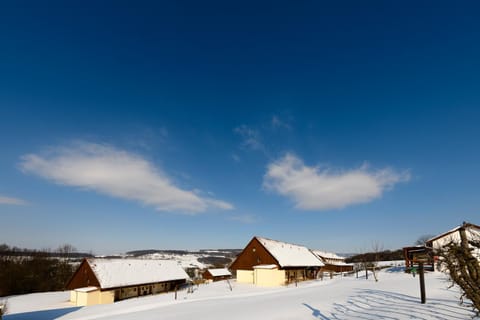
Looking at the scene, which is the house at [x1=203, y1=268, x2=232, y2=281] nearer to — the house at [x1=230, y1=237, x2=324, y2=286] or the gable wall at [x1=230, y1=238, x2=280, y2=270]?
the house at [x1=230, y1=237, x2=324, y2=286]

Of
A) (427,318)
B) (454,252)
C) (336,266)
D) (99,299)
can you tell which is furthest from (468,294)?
(336,266)

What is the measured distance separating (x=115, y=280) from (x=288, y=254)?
2638 cm

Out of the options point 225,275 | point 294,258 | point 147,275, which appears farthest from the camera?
point 225,275

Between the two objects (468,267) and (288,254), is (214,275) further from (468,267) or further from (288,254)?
(468,267)

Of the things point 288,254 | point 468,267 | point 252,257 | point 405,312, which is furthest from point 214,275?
point 468,267

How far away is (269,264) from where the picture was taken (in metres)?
40.5

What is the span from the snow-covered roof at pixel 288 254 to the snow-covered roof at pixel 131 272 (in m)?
16.6

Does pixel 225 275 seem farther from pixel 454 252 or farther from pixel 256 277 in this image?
pixel 454 252

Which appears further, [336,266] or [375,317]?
[336,266]

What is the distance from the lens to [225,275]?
74750 millimetres

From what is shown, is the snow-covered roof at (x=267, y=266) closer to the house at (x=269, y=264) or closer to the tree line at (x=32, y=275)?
the house at (x=269, y=264)

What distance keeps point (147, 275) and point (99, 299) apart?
8.22 metres

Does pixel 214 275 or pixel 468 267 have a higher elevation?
pixel 468 267

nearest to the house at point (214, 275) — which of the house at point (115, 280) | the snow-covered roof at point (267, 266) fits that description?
the house at point (115, 280)
